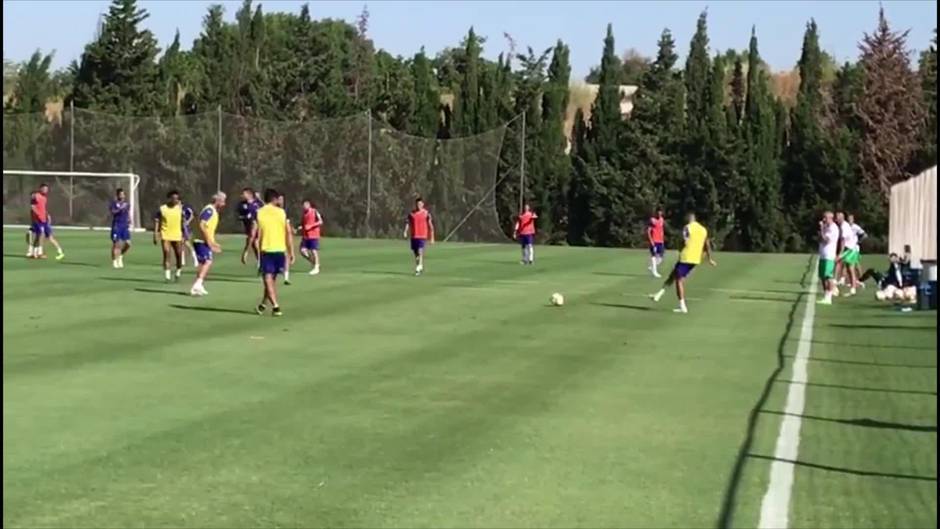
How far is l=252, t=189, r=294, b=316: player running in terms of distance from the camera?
21656 millimetres

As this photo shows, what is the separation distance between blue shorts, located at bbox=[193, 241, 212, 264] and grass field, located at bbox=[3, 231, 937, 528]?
72.6 inches

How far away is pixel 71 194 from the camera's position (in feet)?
196

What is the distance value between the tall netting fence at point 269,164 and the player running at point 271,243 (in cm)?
3851

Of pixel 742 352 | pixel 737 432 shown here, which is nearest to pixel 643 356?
pixel 742 352

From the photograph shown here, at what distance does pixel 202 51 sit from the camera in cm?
7525

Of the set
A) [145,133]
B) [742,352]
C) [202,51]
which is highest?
[202,51]

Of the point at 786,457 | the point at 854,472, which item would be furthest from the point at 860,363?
the point at 854,472

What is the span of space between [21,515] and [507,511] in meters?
2.64

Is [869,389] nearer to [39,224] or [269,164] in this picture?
[39,224]

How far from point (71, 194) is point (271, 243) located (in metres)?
40.1

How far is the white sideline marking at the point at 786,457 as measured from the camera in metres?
8.38

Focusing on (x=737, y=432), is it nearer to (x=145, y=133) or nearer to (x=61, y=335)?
(x=61, y=335)

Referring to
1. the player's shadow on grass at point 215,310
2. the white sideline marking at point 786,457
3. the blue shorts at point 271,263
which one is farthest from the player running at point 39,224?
the white sideline marking at point 786,457

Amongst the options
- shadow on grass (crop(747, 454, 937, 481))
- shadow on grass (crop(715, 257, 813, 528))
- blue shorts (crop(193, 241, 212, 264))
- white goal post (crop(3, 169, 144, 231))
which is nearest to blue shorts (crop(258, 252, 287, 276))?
blue shorts (crop(193, 241, 212, 264))
